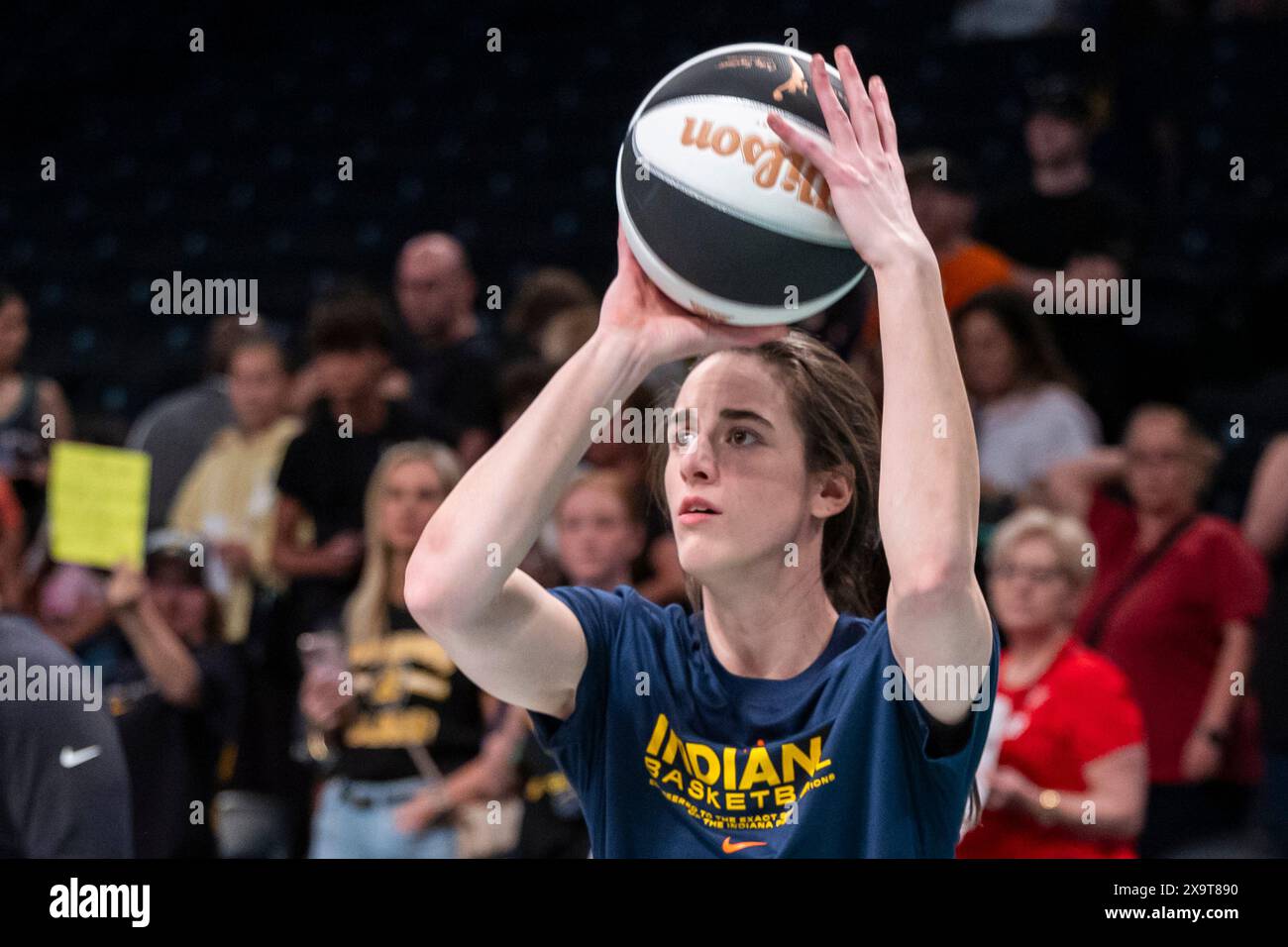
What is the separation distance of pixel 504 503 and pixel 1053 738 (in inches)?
72.5

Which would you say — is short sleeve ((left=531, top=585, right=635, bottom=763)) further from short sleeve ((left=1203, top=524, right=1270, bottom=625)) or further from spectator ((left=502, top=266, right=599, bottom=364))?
spectator ((left=502, top=266, right=599, bottom=364))

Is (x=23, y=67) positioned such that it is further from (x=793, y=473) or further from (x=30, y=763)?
(x=793, y=473)

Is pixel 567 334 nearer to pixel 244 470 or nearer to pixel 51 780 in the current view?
pixel 244 470

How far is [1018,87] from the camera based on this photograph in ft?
24.5

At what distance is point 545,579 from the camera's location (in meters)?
4.36

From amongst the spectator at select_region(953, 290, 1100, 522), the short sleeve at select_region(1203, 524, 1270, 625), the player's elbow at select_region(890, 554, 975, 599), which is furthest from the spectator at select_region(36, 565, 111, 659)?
the player's elbow at select_region(890, 554, 975, 599)

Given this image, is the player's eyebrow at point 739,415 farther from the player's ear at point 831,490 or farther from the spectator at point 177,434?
the spectator at point 177,434

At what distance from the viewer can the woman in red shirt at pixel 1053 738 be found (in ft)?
11.6

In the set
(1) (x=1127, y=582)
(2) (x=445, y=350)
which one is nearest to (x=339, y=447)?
(2) (x=445, y=350)

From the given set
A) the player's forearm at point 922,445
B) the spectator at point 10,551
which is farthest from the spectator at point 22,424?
the player's forearm at point 922,445

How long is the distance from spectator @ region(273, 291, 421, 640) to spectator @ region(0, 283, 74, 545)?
1058 millimetres

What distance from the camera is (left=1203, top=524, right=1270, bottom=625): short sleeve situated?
428cm

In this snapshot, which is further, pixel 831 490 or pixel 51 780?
pixel 51 780

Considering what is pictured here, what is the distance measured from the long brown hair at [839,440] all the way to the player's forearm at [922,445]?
1.00ft
